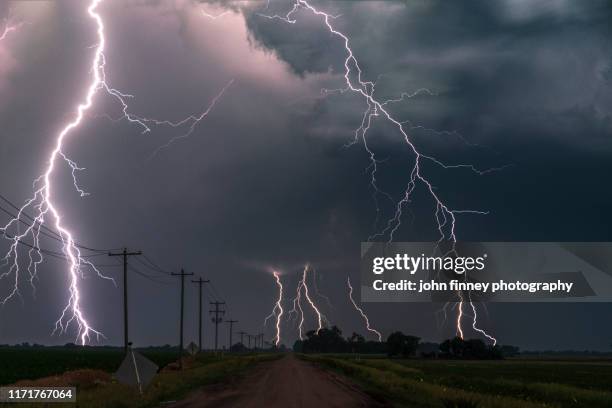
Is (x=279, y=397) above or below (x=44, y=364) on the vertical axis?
above

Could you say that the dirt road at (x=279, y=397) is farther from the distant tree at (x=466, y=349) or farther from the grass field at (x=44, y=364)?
the distant tree at (x=466, y=349)

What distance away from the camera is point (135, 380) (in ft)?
75.3

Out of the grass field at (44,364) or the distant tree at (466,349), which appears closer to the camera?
the grass field at (44,364)

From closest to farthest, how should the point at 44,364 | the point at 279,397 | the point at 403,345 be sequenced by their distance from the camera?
the point at 279,397, the point at 44,364, the point at 403,345

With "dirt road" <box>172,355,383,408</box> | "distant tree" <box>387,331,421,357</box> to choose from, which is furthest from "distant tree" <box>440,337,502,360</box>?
"dirt road" <box>172,355,383,408</box>

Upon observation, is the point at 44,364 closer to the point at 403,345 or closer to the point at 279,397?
the point at 279,397

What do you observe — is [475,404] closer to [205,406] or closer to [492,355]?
[205,406]

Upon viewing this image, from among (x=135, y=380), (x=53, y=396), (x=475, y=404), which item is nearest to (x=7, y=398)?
(x=53, y=396)

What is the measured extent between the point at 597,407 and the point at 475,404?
870cm

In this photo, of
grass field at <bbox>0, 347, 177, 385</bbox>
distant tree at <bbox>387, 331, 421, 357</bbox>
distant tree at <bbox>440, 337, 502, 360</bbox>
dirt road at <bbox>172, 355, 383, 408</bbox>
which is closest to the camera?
dirt road at <bbox>172, 355, 383, 408</bbox>

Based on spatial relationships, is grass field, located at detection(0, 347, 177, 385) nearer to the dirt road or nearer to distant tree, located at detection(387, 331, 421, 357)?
the dirt road

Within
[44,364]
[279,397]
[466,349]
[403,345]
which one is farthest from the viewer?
[403,345]

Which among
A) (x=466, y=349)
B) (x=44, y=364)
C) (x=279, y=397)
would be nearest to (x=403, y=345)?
(x=466, y=349)

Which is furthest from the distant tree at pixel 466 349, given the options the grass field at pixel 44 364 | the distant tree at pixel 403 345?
the grass field at pixel 44 364
